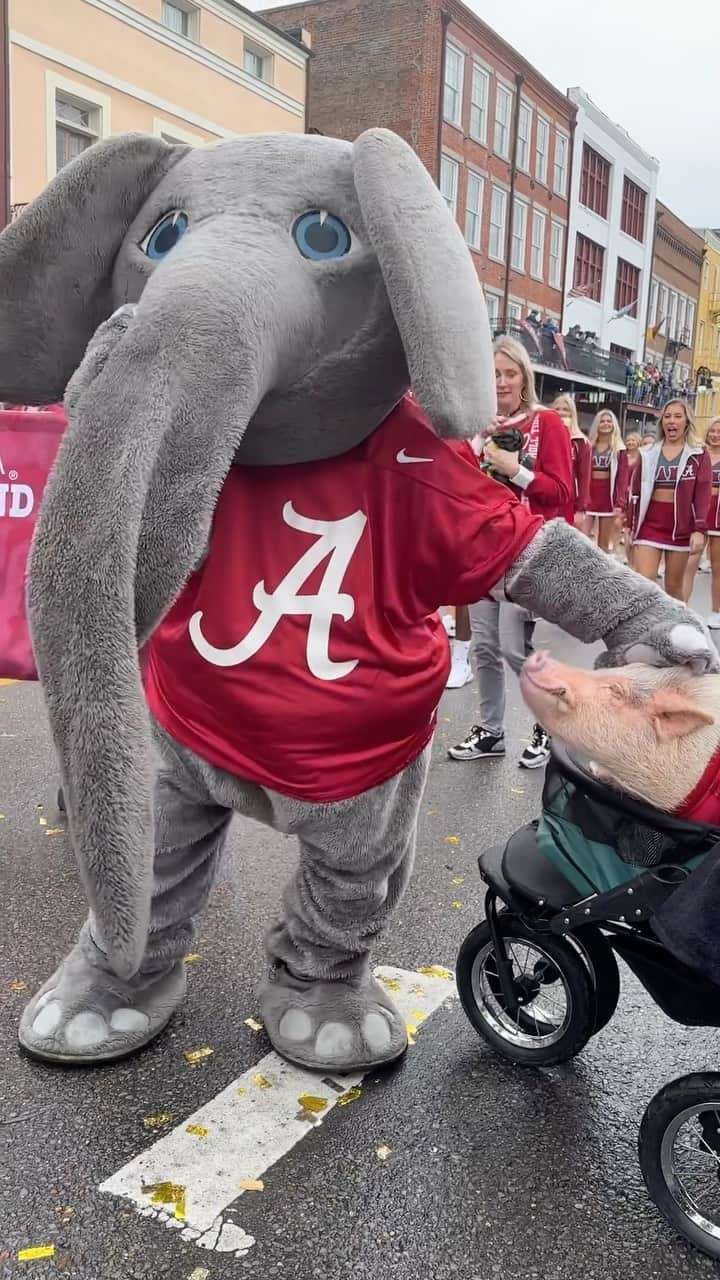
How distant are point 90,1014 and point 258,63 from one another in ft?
73.4

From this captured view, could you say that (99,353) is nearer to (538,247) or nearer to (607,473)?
(607,473)

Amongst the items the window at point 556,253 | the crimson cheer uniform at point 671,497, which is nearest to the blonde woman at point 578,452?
the crimson cheer uniform at point 671,497

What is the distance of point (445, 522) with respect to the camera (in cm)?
214

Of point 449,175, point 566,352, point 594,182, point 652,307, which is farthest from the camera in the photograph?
point 652,307

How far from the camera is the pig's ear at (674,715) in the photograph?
2.00 metres

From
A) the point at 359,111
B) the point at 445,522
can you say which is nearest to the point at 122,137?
the point at 445,522

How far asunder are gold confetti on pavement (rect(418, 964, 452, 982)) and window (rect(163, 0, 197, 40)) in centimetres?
1973

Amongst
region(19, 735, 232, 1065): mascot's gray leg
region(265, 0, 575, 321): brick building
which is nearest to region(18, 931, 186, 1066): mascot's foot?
region(19, 735, 232, 1065): mascot's gray leg

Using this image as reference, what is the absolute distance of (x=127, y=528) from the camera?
1545 millimetres

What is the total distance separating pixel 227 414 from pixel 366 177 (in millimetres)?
521

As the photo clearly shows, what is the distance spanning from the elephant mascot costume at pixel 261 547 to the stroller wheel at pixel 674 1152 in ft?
2.16

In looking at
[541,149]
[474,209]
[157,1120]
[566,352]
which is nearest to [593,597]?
[157,1120]

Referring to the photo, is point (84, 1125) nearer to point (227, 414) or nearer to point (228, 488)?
point (228, 488)

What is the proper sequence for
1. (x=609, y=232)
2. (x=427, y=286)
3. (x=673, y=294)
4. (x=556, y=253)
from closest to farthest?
(x=427, y=286)
(x=556, y=253)
(x=609, y=232)
(x=673, y=294)
